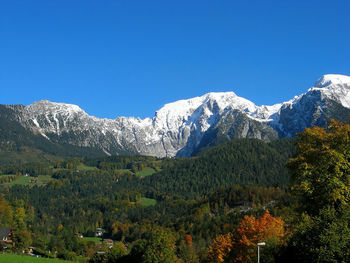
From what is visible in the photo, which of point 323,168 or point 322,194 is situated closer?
point 322,194

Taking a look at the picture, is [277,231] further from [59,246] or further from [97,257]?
[59,246]

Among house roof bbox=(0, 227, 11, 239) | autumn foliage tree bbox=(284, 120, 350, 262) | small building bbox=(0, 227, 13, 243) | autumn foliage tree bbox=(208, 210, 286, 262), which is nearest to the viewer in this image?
autumn foliage tree bbox=(284, 120, 350, 262)

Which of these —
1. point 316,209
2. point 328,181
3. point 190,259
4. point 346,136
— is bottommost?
point 190,259

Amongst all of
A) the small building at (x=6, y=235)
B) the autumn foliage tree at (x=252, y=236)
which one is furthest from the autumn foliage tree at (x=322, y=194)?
the small building at (x=6, y=235)

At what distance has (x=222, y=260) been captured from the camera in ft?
216

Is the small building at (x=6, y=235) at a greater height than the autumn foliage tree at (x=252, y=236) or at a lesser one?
lesser

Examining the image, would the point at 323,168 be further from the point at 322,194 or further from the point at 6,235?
the point at 6,235

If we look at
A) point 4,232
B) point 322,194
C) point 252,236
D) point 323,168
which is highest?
point 323,168

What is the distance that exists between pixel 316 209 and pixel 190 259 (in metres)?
82.1

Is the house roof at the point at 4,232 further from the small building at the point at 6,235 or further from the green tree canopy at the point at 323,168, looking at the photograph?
the green tree canopy at the point at 323,168

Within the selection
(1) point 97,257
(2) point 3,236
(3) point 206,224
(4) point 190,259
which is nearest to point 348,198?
(4) point 190,259

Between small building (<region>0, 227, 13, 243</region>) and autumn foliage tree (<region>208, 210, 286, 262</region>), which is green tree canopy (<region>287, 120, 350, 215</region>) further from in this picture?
small building (<region>0, 227, 13, 243</region>)

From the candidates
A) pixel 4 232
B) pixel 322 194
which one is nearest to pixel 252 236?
pixel 322 194

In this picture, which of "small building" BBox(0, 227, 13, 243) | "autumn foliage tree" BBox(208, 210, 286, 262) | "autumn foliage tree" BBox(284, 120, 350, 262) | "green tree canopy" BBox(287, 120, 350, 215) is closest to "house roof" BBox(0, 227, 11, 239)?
"small building" BBox(0, 227, 13, 243)
